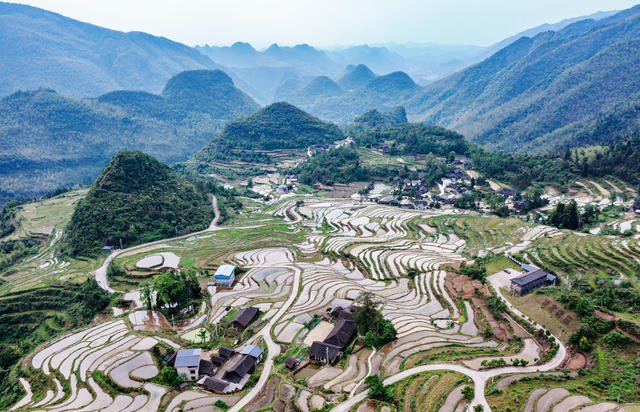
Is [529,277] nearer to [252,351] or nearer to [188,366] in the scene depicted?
[252,351]

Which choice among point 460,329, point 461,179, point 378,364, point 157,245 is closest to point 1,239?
point 157,245

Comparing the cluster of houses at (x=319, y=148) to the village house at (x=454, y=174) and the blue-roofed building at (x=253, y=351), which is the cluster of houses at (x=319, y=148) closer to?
the village house at (x=454, y=174)

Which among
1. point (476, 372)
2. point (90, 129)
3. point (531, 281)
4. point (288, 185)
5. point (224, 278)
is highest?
point (90, 129)

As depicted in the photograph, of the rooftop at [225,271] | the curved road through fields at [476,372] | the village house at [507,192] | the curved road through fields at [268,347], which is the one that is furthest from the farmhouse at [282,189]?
the curved road through fields at [476,372]

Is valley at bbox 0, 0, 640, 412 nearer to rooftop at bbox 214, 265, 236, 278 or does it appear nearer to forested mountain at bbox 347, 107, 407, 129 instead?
rooftop at bbox 214, 265, 236, 278

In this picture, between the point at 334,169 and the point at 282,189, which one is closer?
the point at 282,189

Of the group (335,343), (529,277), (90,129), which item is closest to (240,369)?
(335,343)

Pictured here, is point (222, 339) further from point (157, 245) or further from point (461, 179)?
point (461, 179)
